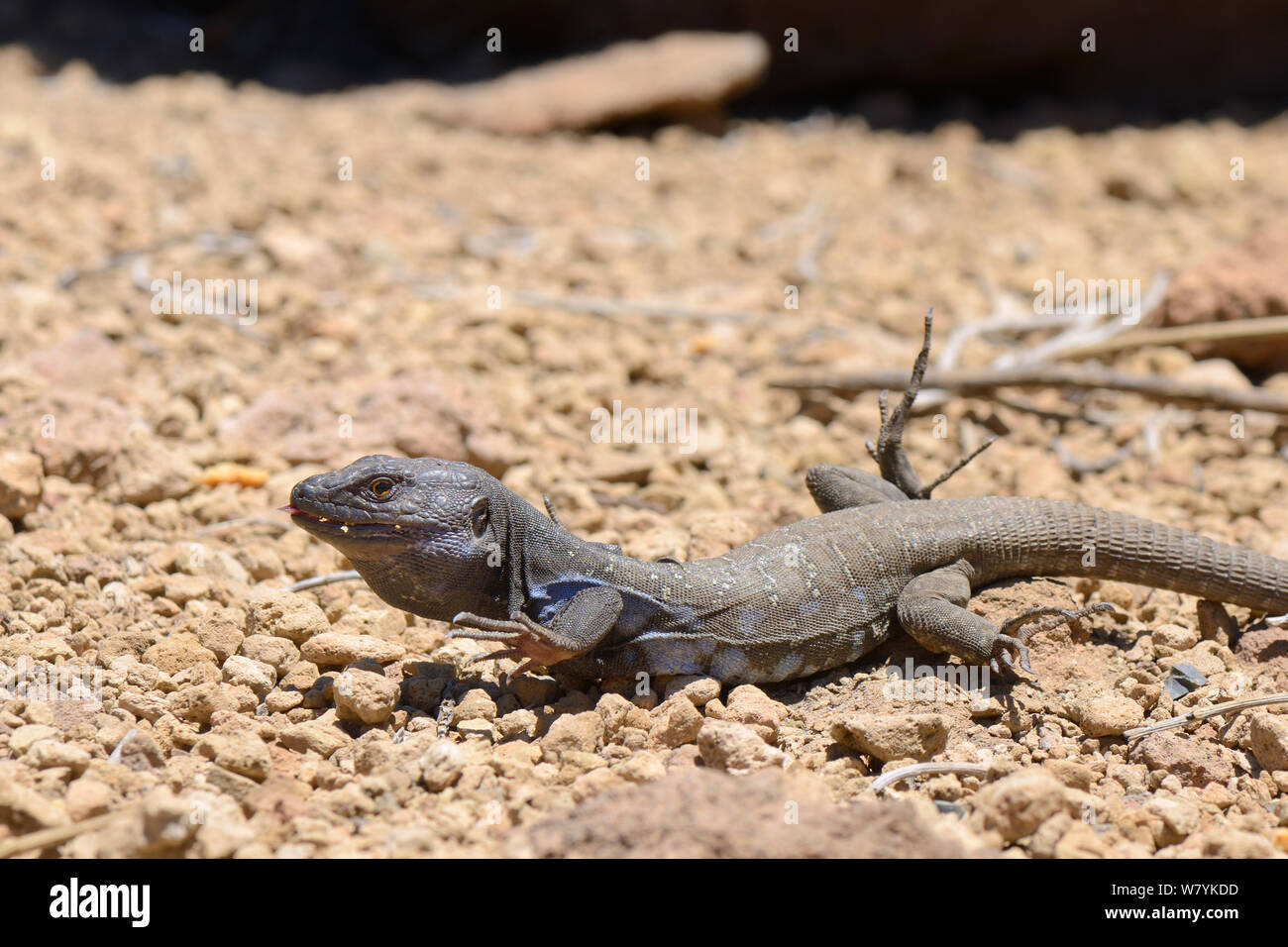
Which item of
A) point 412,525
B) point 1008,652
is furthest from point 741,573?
point 412,525

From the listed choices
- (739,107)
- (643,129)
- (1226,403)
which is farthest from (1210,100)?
(1226,403)

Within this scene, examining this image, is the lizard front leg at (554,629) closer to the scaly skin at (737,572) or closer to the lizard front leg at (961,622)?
the scaly skin at (737,572)

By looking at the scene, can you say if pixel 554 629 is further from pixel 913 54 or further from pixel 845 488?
pixel 913 54

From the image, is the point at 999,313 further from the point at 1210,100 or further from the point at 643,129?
the point at 1210,100

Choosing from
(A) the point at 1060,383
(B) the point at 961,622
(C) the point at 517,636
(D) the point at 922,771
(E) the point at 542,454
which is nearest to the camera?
(D) the point at 922,771

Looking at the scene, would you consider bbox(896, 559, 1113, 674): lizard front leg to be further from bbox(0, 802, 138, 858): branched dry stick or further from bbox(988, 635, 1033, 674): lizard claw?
bbox(0, 802, 138, 858): branched dry stick

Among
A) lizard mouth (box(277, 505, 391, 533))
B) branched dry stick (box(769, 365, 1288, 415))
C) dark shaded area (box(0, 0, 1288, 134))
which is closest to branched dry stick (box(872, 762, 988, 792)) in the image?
lizard mouth (box(277, 505, 391, 533))

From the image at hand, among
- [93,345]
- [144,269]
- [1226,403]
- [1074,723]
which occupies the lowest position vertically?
[1074,723]
